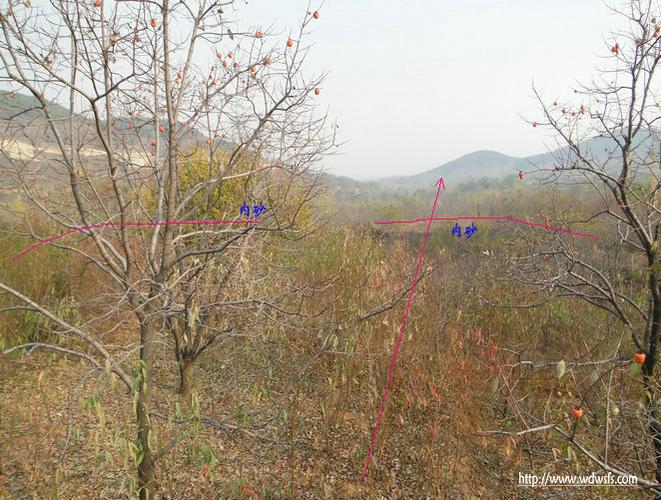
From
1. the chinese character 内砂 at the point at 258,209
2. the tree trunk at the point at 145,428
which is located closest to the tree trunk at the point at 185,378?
the tree trunk at the point at 145,428

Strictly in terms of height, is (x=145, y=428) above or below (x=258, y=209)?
below

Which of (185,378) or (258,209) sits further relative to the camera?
(185,378)

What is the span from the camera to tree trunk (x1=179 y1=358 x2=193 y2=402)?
10.5ft

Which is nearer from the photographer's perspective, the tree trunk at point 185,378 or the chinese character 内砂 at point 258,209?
the chinese character 内砂 at point 258,209

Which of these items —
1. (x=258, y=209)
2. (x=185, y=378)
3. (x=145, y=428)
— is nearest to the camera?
(x=145, y=428)

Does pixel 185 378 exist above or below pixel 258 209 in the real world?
below

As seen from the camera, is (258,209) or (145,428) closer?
(145,428)

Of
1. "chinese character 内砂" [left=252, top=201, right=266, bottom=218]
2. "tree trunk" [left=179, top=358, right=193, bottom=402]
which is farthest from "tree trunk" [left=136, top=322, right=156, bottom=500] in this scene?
"tree trunk" [left=179, top=358, right=193, bottom=402]

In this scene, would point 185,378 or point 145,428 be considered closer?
point 145,428

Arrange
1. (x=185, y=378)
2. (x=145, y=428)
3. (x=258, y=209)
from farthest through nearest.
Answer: (x=185, y=378) → (x=258, y=209) → (x=145, y=428)

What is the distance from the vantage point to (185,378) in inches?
129

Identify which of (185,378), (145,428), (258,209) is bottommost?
(185,378)

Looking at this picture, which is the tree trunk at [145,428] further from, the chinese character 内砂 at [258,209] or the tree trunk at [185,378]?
the tree trunk at [185,378]

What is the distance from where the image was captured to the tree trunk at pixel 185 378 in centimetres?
320
